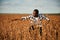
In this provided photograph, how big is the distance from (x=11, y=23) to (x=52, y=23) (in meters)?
0.73

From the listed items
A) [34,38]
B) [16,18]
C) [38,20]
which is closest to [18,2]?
[16,18]

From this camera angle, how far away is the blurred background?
112 inches

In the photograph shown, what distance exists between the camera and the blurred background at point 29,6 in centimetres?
285

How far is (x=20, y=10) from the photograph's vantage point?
9.43 feet

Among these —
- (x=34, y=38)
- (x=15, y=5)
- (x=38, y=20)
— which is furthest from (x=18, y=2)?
(x=34, y=38)

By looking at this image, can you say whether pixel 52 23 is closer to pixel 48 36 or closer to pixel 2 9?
pixel 48 36

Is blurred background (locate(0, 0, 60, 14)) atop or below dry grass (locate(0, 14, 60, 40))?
atop

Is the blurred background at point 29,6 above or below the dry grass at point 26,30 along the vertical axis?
above

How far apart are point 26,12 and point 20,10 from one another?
116 millimetres

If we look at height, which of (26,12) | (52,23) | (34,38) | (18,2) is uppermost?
(18,2)

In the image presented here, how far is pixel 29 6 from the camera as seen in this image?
9.40 feet

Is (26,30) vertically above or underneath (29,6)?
underneath

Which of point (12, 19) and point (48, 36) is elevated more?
point (12, 19)

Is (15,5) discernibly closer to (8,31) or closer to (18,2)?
(18,2)
